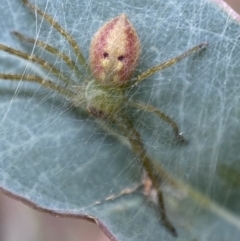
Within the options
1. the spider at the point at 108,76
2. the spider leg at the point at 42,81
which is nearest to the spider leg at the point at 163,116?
the spider at the point at 108,76

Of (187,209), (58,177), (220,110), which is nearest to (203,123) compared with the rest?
(220,110)

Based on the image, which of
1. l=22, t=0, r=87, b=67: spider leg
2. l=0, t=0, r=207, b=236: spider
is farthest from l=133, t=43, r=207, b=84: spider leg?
l=22, t=0, r=87, b=67: spider leg

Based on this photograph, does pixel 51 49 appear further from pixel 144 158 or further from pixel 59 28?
pixel 144 158

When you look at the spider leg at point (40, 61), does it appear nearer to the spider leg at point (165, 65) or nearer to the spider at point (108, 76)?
the spider at point (108, 76)

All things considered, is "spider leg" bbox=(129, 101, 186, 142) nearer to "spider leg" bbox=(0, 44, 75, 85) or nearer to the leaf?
the leaf

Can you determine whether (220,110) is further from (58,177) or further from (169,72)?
(58,177)

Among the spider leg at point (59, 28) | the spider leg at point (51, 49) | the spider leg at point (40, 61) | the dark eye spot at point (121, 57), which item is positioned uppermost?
the dark eye spot at point (121, 57)

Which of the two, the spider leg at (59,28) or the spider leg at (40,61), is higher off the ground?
the spider leg at (59,28)
